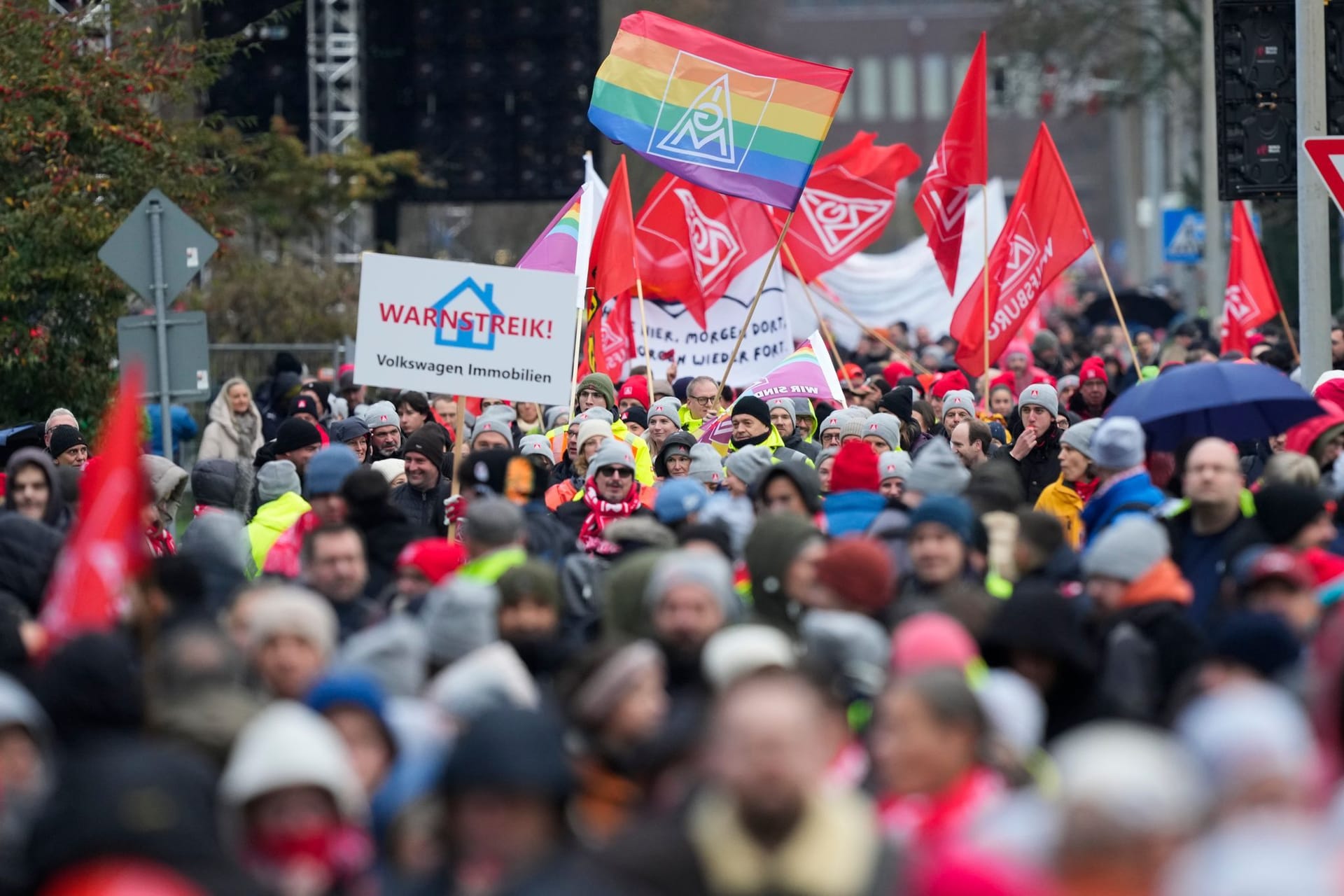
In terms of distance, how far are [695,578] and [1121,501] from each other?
8.45ft

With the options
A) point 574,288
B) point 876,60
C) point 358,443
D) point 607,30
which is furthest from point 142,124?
point 876,60

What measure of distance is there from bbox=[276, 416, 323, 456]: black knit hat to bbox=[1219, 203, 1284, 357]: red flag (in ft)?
29.6

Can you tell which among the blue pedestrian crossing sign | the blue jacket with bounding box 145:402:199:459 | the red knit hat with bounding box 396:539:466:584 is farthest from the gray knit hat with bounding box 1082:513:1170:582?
the blue pedestrian crossing sign

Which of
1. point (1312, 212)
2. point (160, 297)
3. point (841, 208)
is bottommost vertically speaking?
point (160, 297)

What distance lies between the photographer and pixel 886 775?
4.81m

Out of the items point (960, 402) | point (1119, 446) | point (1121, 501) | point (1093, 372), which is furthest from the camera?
point (1093, 372)

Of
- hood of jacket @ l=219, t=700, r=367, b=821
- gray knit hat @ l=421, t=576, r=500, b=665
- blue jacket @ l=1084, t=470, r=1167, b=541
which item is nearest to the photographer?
hood of jacket @ l=219, t=700, r=367, b=821

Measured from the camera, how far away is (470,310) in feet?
33.2

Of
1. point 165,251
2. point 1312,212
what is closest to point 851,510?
point 165,251

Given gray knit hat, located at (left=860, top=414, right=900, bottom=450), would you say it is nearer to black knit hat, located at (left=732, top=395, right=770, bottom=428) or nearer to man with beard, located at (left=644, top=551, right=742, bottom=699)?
black knit hat, located at (left=732, top=395, right=770, bottom=428)

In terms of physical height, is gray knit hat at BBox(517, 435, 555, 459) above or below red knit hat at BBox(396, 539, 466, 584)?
above

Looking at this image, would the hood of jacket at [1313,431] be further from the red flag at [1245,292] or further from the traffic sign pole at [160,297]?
the red flag at [1245,292]

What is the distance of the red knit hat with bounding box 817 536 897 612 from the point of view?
635 cm

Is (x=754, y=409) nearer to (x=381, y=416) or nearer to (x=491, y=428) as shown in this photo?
(x=491, y=428)
